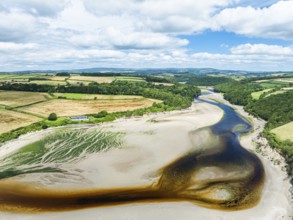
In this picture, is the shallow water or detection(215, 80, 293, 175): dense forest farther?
detection(215, 80, 293, 175): dense forest

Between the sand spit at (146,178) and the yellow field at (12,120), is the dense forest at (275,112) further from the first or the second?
the yellow field at (12,120)

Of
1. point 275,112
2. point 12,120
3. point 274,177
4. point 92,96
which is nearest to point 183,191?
point 274,177

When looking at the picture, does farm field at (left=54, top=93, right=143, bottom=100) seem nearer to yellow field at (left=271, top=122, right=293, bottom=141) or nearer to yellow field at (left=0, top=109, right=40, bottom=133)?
yellow field at (left=0, top=109, right=40, bottom=133)

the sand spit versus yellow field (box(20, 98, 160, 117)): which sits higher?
yellow field (box(20, 98, 160, 117))

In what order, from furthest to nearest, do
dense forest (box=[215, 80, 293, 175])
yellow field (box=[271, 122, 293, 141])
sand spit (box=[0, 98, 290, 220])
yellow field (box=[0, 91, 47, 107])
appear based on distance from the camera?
1. yellow field (box=[0, 91, 47, 107])
2. yellow field (box=[271, 122, 293, 141])
3. dense forest (box=[215, 80, 293, 175])
4. sand spit (box=[0, 98, 290, 220])

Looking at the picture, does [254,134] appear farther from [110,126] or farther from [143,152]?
[110,126]

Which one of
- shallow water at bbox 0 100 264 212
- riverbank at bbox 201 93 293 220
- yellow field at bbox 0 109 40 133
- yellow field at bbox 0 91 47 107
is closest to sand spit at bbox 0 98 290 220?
riverbank at bbox 201 93 293 220

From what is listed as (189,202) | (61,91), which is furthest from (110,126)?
(61,91)

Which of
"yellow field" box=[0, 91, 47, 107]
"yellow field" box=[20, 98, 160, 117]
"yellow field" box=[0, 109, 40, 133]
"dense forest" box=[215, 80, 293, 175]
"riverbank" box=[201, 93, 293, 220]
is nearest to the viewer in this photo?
"riverbank" box=[201, 93, 293, 220]
